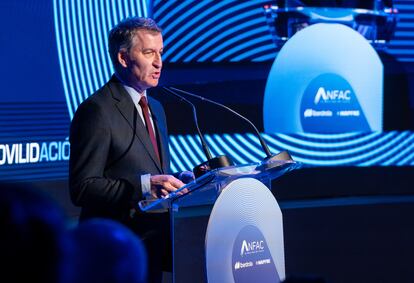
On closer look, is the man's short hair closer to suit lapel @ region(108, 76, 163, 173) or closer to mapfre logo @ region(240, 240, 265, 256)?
suit lapel @ region(108, 76, 163, 173)

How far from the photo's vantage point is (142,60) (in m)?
3.04

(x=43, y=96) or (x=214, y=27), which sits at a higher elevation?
(x=214, y=27)

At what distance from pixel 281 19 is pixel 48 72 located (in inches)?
69.6

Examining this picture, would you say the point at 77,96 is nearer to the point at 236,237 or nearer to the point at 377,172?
the point at 236,237

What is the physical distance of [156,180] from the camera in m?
2.76

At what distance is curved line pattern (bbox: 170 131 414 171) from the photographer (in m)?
4.80

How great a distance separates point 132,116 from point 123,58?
241 mm

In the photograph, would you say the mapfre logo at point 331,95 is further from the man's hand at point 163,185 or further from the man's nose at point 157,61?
the man's hand at point 163,185

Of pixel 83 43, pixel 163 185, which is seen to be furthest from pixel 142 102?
pixel 83 43

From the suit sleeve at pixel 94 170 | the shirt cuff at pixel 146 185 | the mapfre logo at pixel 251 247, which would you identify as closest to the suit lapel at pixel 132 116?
the suit sleeve at pixel 94 170

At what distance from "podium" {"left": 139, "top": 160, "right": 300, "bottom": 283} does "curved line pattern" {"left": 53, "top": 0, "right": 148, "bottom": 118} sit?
5.13ft

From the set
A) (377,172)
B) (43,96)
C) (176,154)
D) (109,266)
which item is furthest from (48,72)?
(109,266)

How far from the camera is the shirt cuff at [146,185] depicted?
2779mm

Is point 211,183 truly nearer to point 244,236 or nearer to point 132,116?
point 244,236
